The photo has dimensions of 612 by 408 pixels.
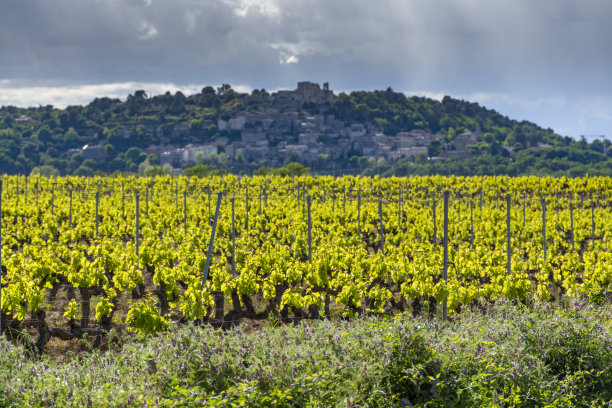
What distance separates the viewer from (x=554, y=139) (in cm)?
18025

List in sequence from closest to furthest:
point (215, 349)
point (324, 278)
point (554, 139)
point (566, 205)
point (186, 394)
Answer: point (186, 394)
point (215, 349)
point (324, 278)
point (566, 205)
point (554, 139)

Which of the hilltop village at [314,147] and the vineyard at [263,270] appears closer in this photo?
the vineyard at [263,270]

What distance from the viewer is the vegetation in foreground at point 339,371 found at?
5199mm

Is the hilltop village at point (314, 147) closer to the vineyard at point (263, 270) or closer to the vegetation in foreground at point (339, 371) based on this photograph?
the vineyard at point (263, 270)

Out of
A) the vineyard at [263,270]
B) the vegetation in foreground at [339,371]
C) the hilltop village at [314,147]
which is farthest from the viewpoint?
the hilltop village at [314,147]

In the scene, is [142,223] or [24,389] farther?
[142,223]

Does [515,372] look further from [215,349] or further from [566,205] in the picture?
[566,205]

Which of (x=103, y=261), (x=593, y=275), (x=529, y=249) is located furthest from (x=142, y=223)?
(x=593, y=275)

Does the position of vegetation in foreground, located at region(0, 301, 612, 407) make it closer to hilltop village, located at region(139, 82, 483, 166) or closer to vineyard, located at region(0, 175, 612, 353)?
vineyard, located at region(0, 175, 612, 353)

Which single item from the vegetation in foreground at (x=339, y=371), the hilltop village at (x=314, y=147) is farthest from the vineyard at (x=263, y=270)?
the hilltop village at (x=314, y=147)

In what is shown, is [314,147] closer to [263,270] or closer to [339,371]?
[263,270]

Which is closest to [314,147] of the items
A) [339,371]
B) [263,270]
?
[263,270]

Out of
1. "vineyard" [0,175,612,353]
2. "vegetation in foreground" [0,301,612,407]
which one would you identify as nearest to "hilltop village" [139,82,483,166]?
"vineyard" [0,175,612,353]

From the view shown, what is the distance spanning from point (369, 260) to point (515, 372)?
7.72m
